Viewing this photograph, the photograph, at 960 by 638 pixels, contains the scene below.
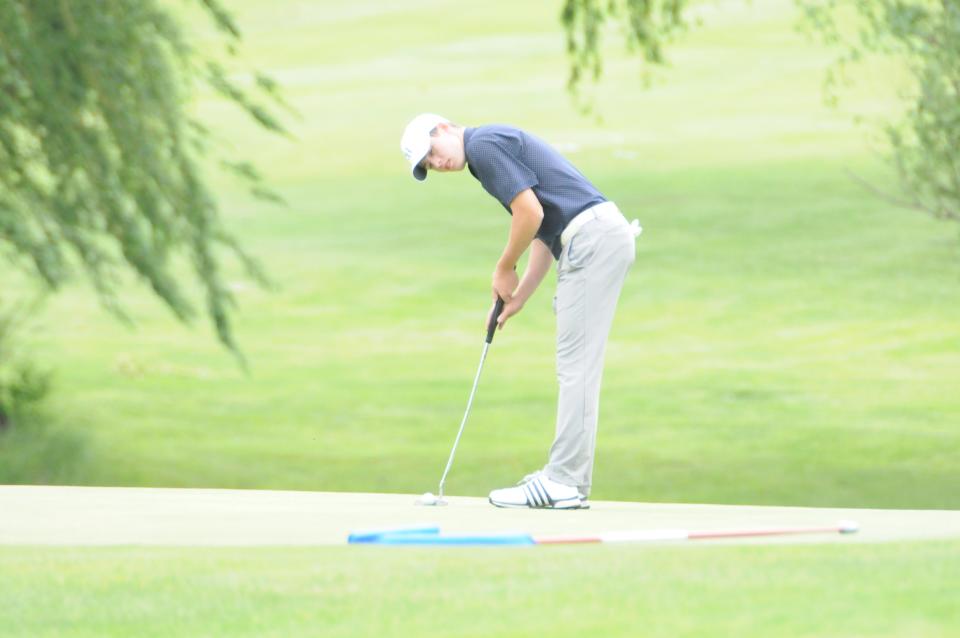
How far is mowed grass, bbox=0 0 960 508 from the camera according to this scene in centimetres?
1923

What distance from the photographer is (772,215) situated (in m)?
32.3

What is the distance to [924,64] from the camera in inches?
554

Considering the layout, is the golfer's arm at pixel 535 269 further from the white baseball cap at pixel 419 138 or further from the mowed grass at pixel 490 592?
the mowed grass at pixel 490 592

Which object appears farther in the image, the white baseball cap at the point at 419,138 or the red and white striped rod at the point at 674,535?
the white baseball cap at the point at 419,138

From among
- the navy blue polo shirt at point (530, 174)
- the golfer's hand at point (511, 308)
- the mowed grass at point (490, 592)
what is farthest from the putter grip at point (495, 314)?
the mowed grass at point (490, 592)

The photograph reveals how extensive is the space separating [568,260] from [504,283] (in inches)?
18.3

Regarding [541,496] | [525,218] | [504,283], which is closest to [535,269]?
[504,283]

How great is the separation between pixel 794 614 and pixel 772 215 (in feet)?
92.2

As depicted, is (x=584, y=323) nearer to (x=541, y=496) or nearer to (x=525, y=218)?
(x=525, y=218)

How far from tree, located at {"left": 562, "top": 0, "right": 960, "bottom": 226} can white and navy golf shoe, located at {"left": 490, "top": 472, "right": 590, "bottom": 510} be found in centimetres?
641

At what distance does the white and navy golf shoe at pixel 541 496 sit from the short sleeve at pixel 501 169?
1.20 meters

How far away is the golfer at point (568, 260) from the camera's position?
768cm

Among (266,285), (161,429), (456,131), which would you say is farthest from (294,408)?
(456,131)

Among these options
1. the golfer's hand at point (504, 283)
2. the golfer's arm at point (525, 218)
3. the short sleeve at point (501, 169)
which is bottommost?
the golfer's hand at point (504, 283)
